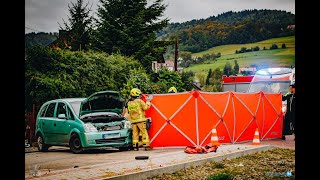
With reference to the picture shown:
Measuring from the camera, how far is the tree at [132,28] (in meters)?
9.93

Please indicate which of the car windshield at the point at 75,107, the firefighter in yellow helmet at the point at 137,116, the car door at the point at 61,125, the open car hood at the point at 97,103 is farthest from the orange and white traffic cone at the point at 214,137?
the car door at the point at 61,125

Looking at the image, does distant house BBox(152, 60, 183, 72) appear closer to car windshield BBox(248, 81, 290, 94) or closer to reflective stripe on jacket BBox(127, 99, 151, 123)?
reflective stripe on jacket BBox(127, 99, 151, 123)

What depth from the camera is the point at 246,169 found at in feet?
26.2

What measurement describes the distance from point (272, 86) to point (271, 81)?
0.17m

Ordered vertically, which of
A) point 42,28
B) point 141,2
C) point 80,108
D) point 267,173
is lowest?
point 267,173

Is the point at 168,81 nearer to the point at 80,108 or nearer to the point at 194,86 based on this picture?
the point at 194,86

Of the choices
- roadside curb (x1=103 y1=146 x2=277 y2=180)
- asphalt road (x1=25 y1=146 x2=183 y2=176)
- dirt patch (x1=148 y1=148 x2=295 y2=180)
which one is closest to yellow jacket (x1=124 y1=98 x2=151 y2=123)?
asphalt road (x1=25 y1=146 x2=183 y2=176)

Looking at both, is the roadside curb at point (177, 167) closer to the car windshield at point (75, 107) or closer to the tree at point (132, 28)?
the car windshield at point (75, 107)

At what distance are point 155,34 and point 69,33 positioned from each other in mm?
2663

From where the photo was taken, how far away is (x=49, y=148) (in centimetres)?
1034

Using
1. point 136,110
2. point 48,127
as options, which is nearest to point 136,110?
point 136,110
